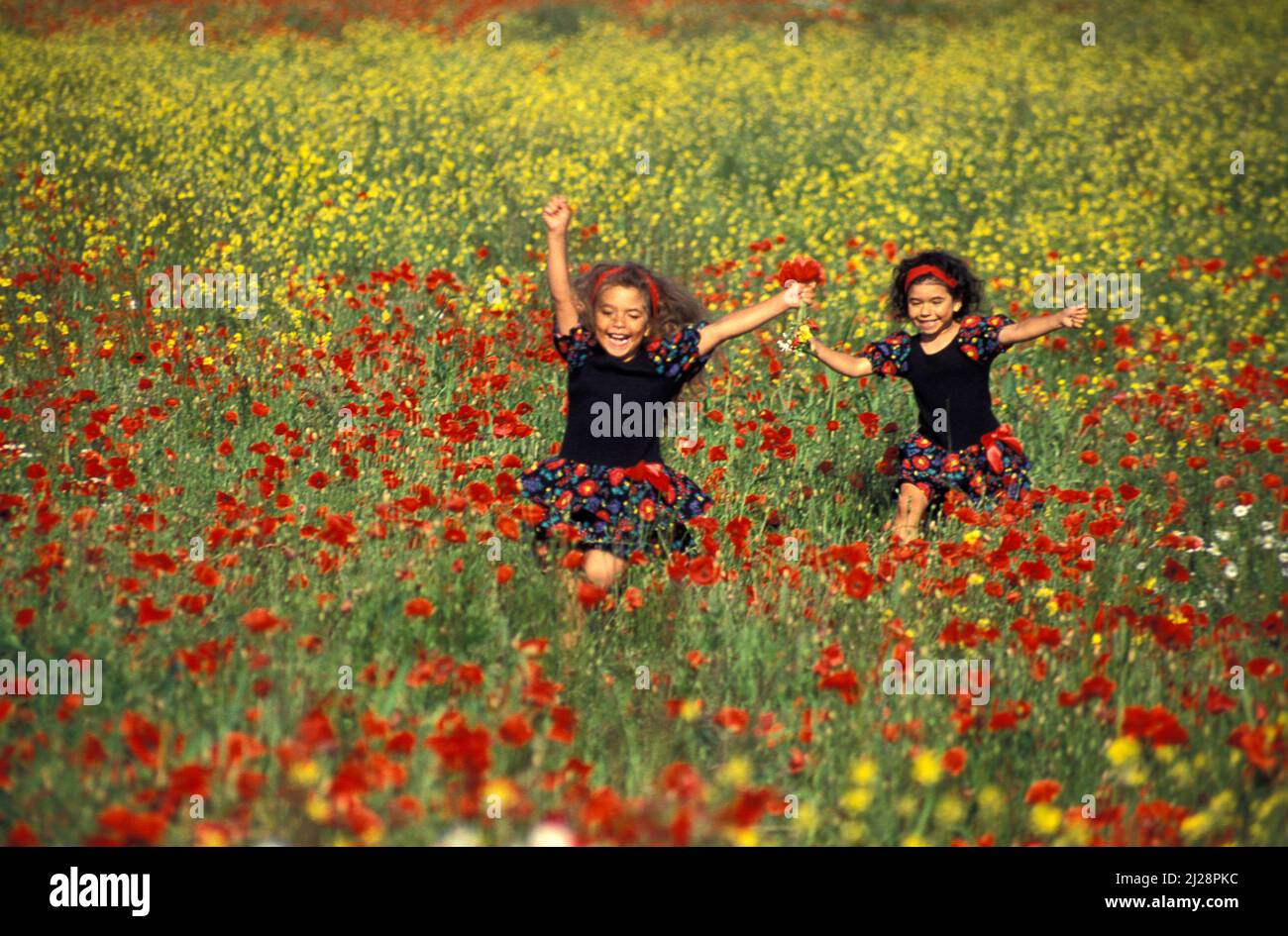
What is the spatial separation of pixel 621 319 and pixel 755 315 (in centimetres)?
44

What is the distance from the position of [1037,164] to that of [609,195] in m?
4.23

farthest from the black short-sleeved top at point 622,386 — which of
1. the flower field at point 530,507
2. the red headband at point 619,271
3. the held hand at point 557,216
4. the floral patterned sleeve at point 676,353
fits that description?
the held hand at point 557,216

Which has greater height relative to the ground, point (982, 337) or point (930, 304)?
point (930, 304)

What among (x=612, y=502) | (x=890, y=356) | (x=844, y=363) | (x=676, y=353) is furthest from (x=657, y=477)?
(x=890, y=356)

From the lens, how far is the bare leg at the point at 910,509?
15.7ft

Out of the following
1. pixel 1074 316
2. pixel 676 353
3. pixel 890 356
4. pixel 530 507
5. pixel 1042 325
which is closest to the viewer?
pixel 530 507

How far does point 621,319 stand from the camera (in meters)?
4.29

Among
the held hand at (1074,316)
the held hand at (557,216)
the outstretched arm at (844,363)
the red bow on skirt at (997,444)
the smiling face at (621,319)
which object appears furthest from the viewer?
the red bow on skirt at (997,444)

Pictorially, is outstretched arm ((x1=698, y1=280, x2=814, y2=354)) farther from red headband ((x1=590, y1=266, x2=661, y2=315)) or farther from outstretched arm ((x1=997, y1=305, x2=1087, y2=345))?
outstretched arm ((x1=997, y1=305, x2=1087, y2=345))

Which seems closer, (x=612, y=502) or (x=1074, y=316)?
(x=612, y=502)

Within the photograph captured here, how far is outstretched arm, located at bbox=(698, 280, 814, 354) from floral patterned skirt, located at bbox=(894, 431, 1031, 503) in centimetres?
109

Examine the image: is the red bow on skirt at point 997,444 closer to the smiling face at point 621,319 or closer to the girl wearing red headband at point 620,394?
the girl wearing red headband at point 620,394

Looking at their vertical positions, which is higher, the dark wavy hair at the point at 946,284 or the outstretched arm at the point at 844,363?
the dark wavy hair at the point at 946,284

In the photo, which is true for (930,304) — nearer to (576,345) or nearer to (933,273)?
(933,273)
